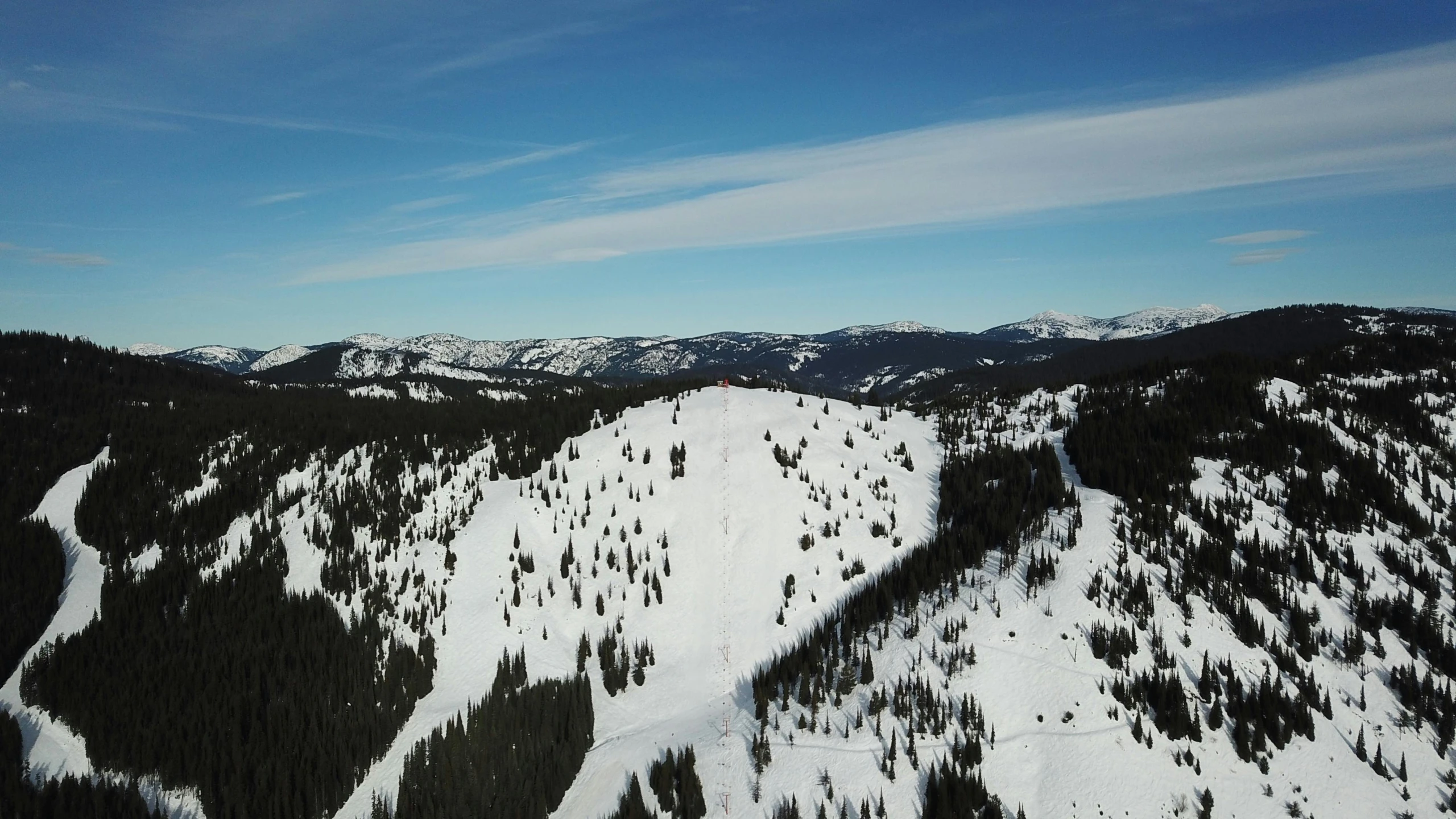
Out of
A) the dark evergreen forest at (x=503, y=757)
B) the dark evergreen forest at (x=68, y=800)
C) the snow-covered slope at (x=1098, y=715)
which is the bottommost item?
the dark evergreen forest at (x=68, y=800)

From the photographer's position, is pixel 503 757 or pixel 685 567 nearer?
pixel 503 757

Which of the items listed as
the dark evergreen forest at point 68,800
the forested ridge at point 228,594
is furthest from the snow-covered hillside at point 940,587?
the dark evergreen forest at point 68,800

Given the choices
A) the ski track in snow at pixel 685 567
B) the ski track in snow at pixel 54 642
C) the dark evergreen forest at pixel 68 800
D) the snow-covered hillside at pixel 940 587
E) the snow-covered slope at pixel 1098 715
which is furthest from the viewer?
the ski track in snow at pixel 685 567

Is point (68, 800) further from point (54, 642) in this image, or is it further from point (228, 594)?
point (54, 642)

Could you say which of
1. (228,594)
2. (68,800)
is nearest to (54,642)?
(228,594)

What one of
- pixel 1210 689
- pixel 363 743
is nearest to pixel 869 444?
pixel 1210 689

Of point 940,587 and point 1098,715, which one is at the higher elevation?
point 940,587

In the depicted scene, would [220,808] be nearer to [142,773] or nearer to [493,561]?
[142,773]

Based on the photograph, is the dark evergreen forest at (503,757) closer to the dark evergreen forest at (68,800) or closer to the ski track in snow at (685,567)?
the ski track in snow at (685,567)
